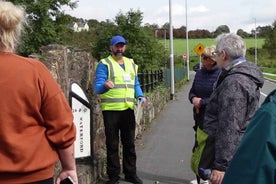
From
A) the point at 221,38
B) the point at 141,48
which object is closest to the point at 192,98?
the point at 221,38

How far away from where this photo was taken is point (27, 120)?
2.73 metres

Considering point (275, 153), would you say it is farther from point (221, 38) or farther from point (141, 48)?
point (141, 48)

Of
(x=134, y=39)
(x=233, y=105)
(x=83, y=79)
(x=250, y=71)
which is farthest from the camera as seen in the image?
(x=134, y=39)

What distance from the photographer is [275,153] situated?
1.67m

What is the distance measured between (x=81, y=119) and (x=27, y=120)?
10.6 feet

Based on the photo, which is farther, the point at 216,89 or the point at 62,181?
the point at 216,89

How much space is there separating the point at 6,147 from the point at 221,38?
2027mm

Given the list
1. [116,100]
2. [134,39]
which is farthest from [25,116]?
[134,39]

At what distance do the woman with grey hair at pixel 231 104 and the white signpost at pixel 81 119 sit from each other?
2260 mm

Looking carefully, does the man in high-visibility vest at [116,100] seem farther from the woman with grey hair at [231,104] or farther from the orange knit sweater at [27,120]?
the orange knit sweater at [27,120]

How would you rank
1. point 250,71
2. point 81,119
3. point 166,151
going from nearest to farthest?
point 250,71 < point 81,119 < point 166,151

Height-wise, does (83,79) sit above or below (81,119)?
above

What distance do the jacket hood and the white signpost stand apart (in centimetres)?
244

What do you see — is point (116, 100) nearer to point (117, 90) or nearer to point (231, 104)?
point (117, 90)
